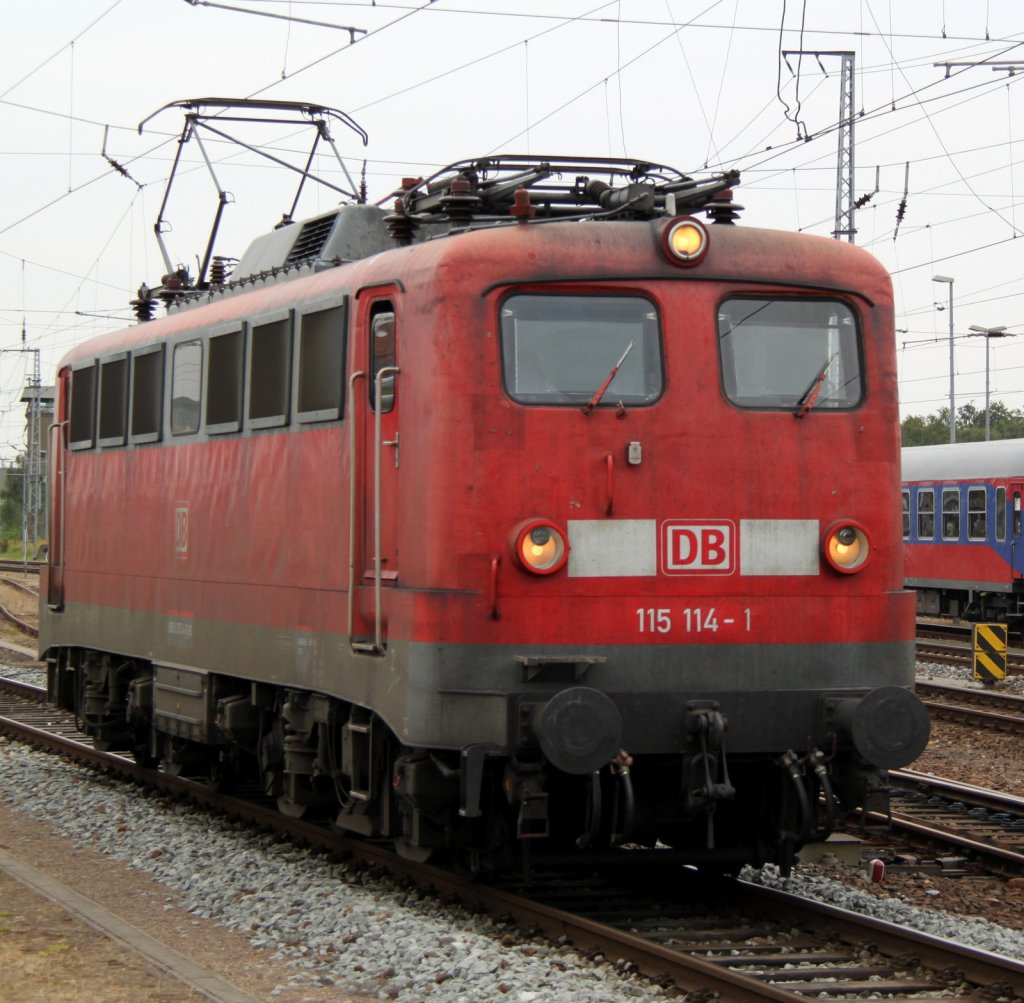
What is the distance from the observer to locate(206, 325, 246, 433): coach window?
37.2ft

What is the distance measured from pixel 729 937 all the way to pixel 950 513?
2508 cm

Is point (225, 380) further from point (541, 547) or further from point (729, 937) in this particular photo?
point (729, 937)

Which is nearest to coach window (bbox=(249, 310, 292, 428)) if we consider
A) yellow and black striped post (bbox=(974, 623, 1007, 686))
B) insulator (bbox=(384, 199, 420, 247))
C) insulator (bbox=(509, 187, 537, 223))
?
insulator (bbox=(384, 199, 420, 247))

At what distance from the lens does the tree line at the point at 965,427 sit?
86.2 metres

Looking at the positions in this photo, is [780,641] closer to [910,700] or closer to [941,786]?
[910,700]

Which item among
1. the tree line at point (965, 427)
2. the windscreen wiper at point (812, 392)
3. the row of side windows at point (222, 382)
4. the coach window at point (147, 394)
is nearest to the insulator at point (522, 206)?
the row of side windows at point (222, 382)

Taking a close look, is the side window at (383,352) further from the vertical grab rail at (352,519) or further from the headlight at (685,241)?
the headlight at (685,241)

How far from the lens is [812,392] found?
9.13 m

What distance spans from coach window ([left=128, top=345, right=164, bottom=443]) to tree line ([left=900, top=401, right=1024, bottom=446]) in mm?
70784

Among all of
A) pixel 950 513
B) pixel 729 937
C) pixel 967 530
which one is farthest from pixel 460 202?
pixel 950 513

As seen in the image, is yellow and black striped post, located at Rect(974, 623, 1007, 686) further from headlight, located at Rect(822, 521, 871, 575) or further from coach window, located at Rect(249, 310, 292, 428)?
headlight, located at Rect(822, 521, 871, 575)

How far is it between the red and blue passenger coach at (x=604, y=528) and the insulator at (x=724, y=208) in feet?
0.05

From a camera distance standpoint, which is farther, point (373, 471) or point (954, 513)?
point (954, 513)

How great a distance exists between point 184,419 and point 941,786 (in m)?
6.12
